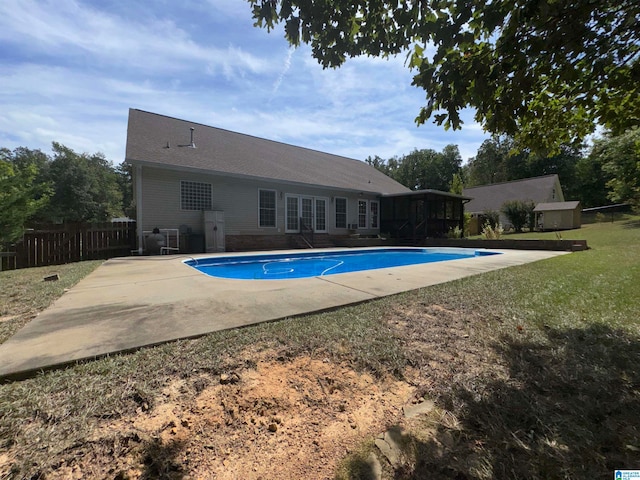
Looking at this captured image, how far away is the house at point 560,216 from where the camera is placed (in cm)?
2266

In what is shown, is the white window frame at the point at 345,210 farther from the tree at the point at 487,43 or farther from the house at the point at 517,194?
the house at the point at 517,194

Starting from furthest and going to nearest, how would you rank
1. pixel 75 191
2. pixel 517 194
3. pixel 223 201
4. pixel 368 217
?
1. pixel 75 191
2. pixel 517 194
3. pixel 368 217
4. pixel 223 201

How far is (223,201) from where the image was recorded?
12.0 m

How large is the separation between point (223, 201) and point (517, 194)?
3071cm

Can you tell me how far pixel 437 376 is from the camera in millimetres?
2059

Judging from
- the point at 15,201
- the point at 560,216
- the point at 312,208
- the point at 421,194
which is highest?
the point at 421,194

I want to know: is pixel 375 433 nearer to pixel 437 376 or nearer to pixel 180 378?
pixel 437 376

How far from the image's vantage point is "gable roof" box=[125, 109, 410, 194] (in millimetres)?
10750

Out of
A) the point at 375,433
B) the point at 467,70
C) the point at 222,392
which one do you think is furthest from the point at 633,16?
the point at 222,392

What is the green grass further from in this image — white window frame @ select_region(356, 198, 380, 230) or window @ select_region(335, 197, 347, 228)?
white window frame @ select_region(356, 198, 380, 230)

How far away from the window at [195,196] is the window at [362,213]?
8881 millimetres

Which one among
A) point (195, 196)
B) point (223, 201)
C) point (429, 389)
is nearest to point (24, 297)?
point (429, 389)

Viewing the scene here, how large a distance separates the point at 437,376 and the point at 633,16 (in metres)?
3.69

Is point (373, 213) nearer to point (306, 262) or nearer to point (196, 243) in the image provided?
point (306, 262)
